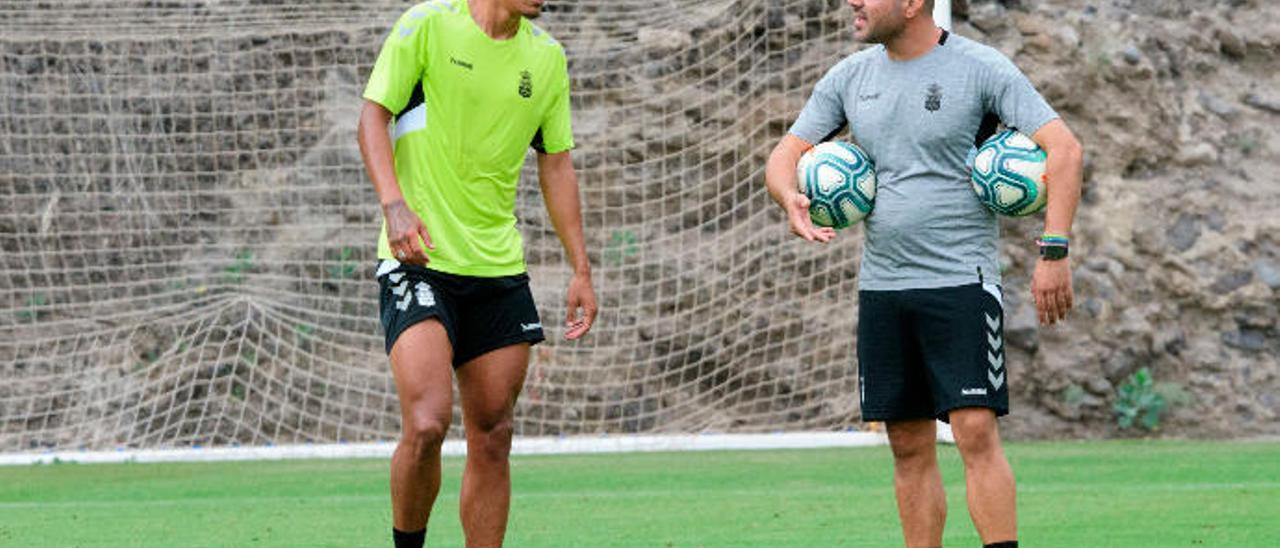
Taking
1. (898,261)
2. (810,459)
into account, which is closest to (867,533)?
(898,261)

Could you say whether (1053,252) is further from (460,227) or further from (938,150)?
(460,227)

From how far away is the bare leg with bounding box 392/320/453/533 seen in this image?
19.2ft

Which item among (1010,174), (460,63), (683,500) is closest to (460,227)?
(460,63)

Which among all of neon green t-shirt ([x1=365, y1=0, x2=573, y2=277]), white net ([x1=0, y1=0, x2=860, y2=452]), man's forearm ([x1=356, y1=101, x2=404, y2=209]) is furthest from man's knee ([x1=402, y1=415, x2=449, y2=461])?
white net ([x1=0, y1=0, x2=860, y2=452])

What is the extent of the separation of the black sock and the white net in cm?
703

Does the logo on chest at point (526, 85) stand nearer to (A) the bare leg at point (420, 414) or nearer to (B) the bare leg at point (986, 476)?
(A) the bare leg at point (420, 414)

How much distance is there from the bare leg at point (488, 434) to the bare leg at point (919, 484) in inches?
43.9

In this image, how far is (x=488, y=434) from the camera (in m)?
6.18

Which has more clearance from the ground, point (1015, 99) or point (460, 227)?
point (1015, 99)

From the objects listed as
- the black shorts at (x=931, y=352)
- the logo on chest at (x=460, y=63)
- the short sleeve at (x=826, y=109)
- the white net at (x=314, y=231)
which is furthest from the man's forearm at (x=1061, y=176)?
the white net at (x=314, y=231)

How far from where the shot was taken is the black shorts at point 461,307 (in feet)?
19.6

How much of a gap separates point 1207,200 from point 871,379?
761 cm

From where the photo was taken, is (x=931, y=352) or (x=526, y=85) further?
(x=526, y=85)

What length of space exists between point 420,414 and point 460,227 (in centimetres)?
58
